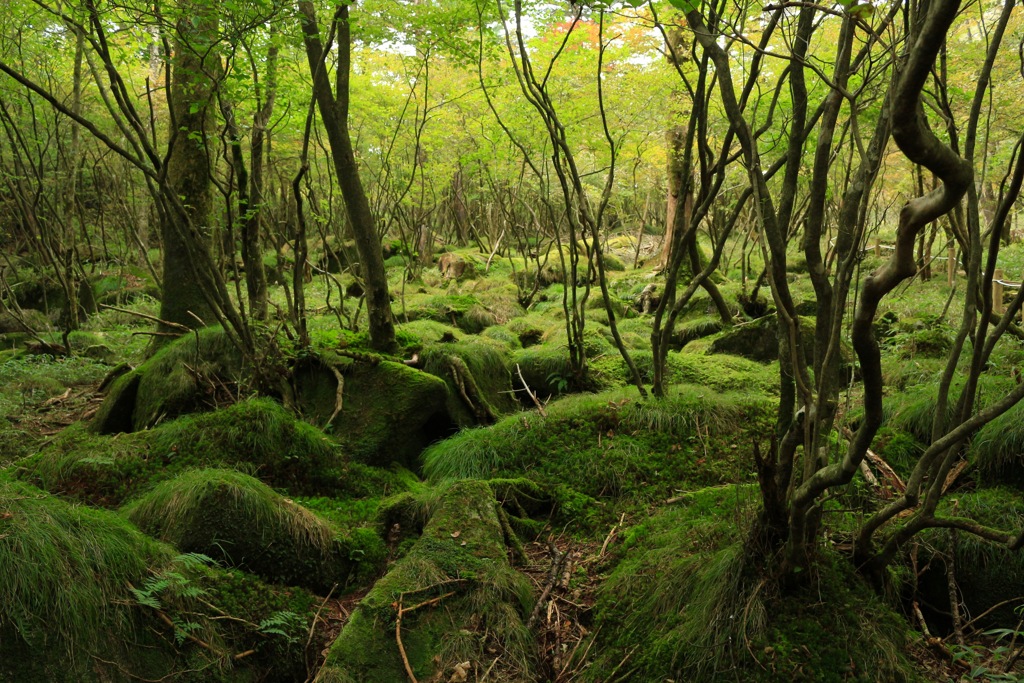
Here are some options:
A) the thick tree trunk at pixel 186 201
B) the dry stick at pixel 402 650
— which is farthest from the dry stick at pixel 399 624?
the thick tree trunk at pixel 186 201

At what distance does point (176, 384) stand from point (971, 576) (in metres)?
5.72

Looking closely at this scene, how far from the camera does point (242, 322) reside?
5.07 metres

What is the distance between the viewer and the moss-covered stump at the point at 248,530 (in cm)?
354

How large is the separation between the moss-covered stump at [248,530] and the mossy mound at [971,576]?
305 cm

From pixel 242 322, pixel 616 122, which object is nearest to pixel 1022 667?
pixel 242 322

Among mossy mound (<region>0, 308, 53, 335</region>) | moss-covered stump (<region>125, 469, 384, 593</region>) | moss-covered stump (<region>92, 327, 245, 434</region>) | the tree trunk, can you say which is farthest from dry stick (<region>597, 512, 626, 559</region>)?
mossy mound (<region>0, 308, 53, 335</region>)

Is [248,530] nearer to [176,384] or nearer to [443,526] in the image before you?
[443,526]

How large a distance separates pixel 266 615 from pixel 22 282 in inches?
488

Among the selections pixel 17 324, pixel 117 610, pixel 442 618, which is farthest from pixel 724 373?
pixel 17 324

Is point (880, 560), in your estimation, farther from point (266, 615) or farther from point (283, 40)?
point (283, 40)

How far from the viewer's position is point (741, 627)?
2.68 metres

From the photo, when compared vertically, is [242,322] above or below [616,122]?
below

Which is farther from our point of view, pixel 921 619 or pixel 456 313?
pixel 456 313

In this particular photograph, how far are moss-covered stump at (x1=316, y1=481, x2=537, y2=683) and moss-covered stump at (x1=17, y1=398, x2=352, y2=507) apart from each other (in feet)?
4.41
